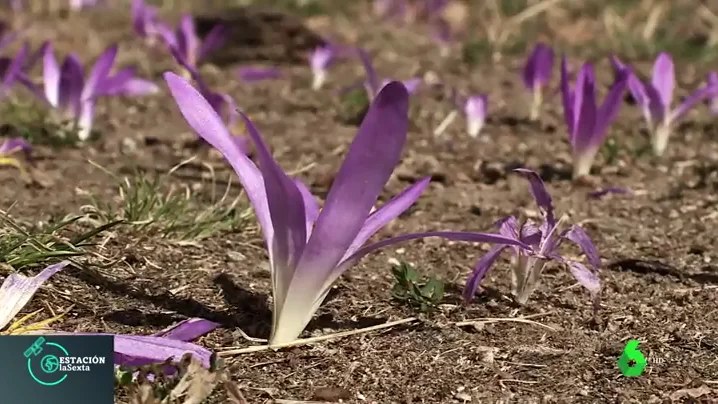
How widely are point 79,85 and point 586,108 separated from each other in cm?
166

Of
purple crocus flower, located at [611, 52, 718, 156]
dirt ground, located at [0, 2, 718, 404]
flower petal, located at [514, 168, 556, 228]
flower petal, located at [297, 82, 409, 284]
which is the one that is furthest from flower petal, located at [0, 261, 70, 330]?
purple crocus flower, located at [611, 52, 718, 156]

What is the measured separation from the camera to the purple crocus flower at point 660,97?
3113mm

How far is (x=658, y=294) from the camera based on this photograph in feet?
6.72


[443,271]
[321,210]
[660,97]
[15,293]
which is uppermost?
[321,210]

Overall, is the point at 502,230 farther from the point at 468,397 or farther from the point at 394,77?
the point at 394,77

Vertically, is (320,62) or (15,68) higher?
(15,68)

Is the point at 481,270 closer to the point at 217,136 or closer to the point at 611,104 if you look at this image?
the point at 217,136

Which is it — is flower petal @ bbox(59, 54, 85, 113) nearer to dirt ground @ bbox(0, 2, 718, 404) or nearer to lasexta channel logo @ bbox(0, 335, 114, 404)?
dirt ground @ bbox(0, 2, 718, 404)

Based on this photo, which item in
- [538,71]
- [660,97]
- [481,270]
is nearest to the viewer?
[481,270]

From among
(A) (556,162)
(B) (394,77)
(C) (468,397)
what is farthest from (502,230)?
(B) (394,77)

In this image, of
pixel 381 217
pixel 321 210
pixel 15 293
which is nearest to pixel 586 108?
pixel 381 217

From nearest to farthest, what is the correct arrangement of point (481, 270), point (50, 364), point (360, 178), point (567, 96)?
point (50, 364) → point (360, 178) → point (481, 270) → point (567, 96)

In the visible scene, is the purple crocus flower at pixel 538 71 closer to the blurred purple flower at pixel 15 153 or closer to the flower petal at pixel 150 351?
the blurred purple flower at pixel 15 153

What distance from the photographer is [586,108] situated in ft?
9.20
